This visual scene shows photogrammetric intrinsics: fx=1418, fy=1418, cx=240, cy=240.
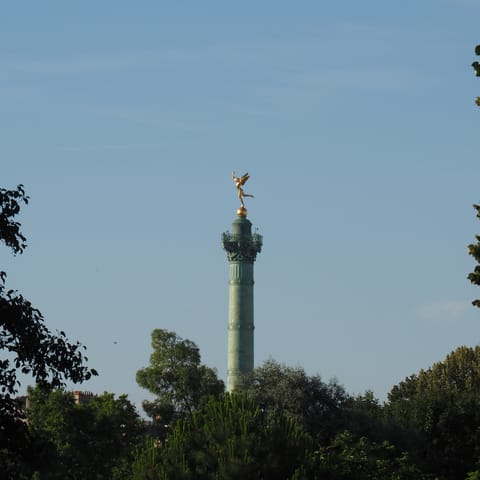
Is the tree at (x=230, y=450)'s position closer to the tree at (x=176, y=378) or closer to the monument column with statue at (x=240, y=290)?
the tree at (x=176, y=378)

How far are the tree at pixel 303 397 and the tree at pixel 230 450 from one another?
69.0ft

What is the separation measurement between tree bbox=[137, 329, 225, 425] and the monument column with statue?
17250 millimetres

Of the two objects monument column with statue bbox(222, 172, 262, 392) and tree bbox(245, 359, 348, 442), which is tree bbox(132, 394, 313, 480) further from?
monument column with statue bbox(222, 172, 262, 392)

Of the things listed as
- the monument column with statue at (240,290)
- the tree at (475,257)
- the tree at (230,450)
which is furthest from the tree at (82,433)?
the tree at (475,257)

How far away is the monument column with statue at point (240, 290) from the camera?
128 m

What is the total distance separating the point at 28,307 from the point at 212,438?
34448 mm

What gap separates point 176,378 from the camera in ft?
345

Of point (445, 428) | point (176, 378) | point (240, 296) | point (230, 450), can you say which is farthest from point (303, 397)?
point (240, 296)

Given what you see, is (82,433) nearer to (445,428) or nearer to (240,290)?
(445,428)

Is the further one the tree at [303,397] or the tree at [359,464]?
the tree at [303,397]

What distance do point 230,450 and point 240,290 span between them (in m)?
70.1

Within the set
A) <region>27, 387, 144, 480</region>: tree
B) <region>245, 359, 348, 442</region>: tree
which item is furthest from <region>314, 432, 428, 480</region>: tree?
<region>27, 387, 144, 480</region>: tree

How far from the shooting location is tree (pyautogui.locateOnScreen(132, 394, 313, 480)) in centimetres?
6062

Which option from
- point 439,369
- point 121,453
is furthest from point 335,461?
point 439,369
